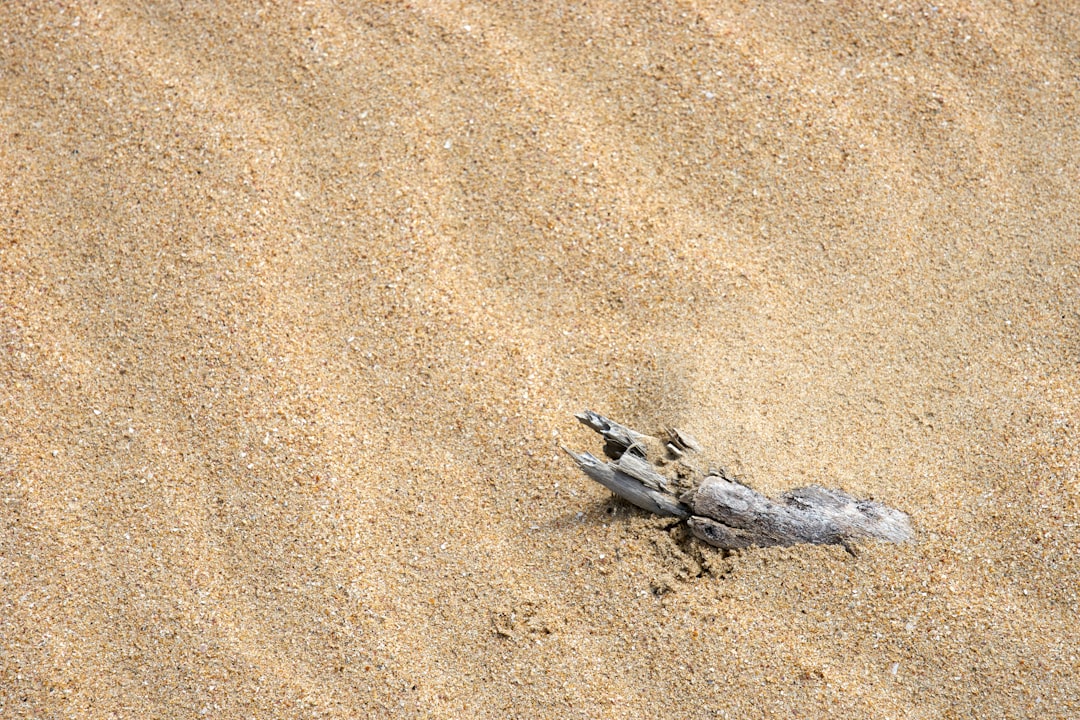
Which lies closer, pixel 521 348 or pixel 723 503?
pixel 723 503

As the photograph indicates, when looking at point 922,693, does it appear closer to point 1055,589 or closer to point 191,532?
point 1055,589

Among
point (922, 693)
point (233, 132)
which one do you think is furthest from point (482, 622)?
point (233, 132)

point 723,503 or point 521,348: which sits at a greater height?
point 723,503

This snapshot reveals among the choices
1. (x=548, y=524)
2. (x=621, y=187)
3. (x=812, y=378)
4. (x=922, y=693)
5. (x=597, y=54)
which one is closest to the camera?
(x=922, y=693)

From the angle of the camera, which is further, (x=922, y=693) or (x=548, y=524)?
(x=548, y=524)
